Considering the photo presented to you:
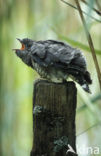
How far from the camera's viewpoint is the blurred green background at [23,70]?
2.12 metres

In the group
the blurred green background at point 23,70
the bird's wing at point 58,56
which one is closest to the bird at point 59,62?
the bird's wing at point 58,56

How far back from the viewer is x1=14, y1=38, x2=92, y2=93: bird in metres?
1.28

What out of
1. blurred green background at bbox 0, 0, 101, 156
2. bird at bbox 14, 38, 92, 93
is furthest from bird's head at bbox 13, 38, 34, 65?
blurred green background at bbox 0, 0, 101, 156

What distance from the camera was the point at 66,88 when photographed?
1284mm

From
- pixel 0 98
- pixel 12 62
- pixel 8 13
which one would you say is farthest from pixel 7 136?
pixel 8 13

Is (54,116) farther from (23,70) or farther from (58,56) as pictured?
(23,70)

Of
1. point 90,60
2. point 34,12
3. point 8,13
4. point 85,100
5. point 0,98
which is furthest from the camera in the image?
point 90,60

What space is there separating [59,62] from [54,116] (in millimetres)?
152

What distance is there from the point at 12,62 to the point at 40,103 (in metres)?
1.12

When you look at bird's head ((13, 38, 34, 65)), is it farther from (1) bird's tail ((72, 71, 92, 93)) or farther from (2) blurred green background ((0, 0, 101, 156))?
(2) blurred green background ((0, 0, 101, 156))

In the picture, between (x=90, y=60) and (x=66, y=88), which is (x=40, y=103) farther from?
(x=90, y=60)

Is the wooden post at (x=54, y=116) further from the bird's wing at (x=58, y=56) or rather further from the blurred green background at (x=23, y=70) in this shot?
the blurred green background at (x=23, y=70)

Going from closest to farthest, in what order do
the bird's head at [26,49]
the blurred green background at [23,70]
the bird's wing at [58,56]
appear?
1. the bird's wing at [58,56]
2. the bird's head at [26,49]
3. the blurred green background at [23,70]

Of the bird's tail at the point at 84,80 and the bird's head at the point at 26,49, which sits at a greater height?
the bird's head at the point at 26,49
